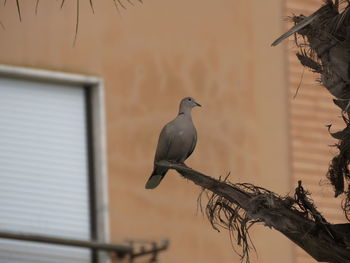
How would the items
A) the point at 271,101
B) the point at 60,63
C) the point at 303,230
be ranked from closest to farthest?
1. the point at 303,230
2. the point at 60,63
3. the point at 271,101

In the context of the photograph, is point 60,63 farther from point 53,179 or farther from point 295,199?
point 295,199

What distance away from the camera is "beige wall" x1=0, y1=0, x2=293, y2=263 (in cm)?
1861

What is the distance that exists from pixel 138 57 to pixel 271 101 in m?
1.93

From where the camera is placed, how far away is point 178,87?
63.4 ft

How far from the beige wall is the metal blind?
0.38m

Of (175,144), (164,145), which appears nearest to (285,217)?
(175,144)

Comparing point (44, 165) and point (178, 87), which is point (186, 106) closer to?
point (44, 165)

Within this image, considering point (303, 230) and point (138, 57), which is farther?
point (138, 57)

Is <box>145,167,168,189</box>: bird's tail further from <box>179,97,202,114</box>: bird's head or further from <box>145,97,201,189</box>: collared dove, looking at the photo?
<box>179,97,202,114</box>: bird's head

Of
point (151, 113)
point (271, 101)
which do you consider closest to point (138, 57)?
point (151, 113)

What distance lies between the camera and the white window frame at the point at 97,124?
1858 centimetres

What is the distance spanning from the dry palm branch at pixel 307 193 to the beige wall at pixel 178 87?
883 cm

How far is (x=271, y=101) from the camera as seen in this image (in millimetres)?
20016

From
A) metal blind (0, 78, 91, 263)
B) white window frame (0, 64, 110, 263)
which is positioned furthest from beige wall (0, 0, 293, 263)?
metal blind (0, 78, 91, 263)
